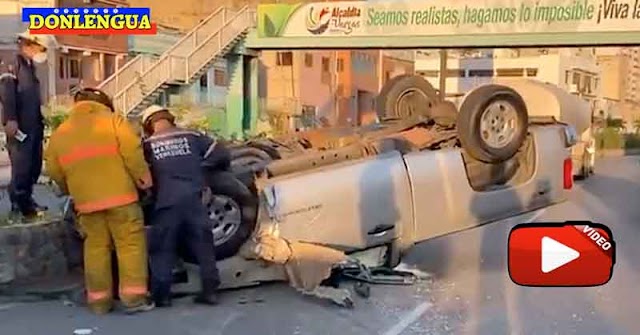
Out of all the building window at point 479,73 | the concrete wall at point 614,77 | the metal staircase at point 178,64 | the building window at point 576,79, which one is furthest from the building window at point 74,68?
the concrete wall at point 614,77

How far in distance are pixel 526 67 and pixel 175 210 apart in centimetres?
6598

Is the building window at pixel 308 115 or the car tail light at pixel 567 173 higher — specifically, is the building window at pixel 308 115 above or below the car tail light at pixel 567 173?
below

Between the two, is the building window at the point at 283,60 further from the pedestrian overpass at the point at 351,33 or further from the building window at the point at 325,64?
the pedestrian overpass at the point at 351,33

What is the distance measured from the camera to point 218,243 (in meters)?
6.92

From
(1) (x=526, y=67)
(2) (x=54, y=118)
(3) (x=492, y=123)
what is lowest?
(1) (x=526, y=67)

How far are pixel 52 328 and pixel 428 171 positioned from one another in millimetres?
3355

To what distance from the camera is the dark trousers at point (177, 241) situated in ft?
21.5

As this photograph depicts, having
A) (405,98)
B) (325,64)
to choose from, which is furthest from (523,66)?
(405,98)

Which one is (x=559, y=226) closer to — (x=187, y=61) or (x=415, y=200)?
(x=415, y=200)

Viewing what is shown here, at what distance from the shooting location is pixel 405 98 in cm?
975

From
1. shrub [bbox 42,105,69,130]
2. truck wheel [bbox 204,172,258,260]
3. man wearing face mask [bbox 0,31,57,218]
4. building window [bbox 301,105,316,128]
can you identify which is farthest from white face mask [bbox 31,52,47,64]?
building window [bbox 301,105,316,128]

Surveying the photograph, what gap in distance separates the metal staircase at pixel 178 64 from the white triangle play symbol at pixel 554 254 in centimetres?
2127

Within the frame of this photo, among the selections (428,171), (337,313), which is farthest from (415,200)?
(337,313)

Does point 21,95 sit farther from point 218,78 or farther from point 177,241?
point 218,78
